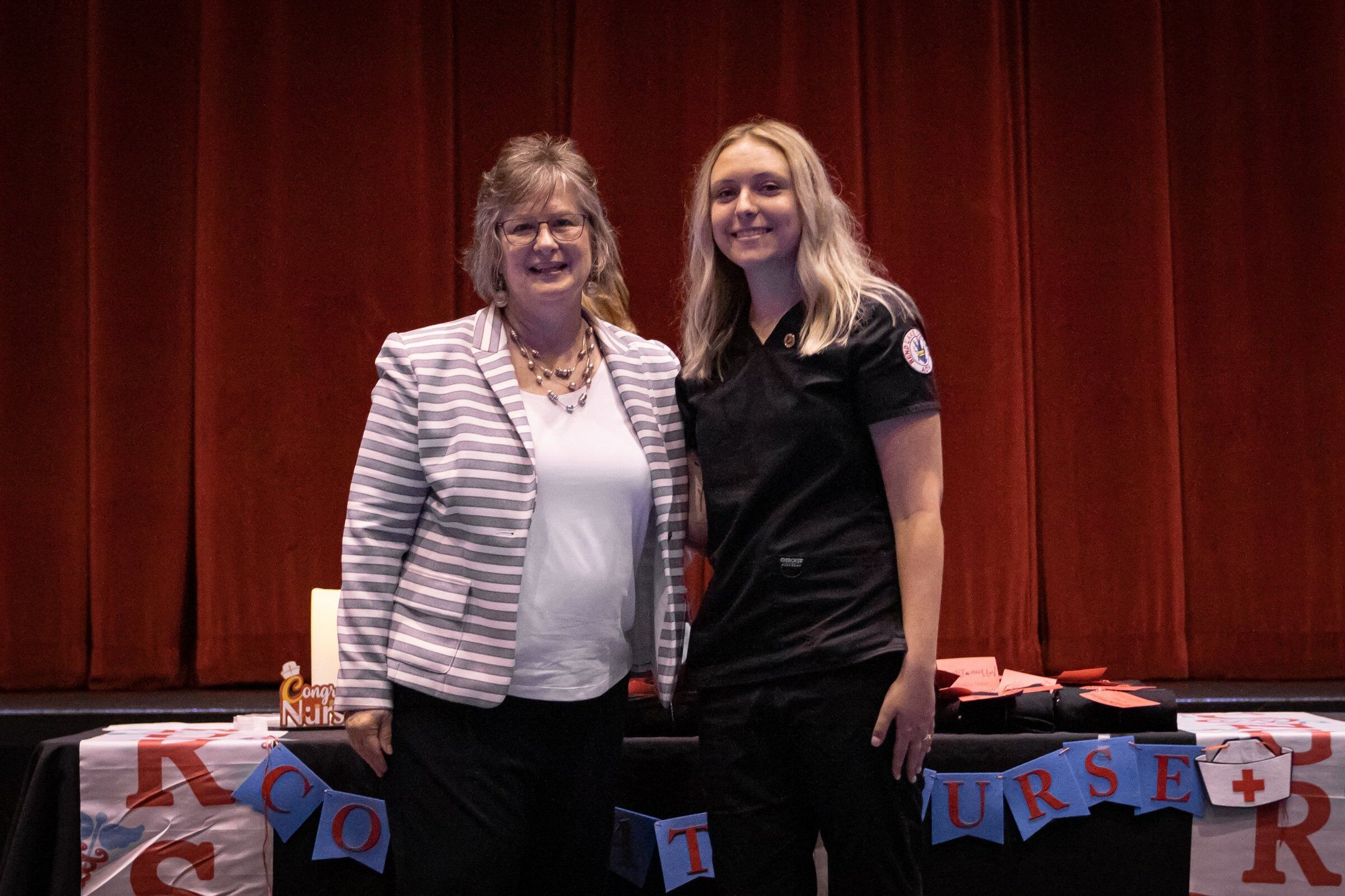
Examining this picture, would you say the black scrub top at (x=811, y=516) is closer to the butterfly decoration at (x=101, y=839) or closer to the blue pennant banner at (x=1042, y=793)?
the blue pennant banner at (x=1042, y=793)

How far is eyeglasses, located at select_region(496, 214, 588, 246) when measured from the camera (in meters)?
1.56

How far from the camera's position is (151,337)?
388 centimetres

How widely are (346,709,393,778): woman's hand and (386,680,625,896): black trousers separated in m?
0.01

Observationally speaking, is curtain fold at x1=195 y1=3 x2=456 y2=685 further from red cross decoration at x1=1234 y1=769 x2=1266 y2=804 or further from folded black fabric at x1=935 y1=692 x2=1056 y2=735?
red cross decoration at x1=1234 y1=769 x2=1266 y2=804

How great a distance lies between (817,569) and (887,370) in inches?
10.5

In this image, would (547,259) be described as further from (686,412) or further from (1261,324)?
(1261,324)

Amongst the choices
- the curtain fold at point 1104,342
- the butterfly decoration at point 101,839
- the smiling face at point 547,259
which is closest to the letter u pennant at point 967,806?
the smiling face at point 547,259

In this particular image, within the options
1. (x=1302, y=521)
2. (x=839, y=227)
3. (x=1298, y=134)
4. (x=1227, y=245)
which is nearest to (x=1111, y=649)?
(x=1302, y=521)

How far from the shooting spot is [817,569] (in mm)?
1415

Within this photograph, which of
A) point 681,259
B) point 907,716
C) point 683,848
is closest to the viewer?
point 907,716

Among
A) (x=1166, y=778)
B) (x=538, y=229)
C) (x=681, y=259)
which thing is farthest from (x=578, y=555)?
(x=681, y=259)

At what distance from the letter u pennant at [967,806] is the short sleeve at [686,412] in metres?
0.66

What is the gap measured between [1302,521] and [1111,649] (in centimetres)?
79

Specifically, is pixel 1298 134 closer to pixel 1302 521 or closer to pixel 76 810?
pixel 1302 521
